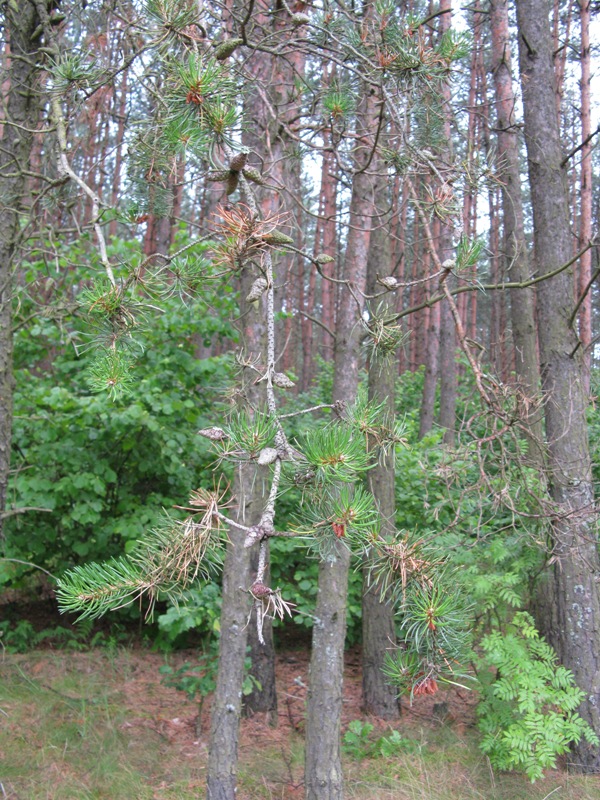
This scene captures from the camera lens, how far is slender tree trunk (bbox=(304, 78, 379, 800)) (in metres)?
3.92

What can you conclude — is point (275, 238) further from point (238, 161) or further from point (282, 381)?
point (282, 381)

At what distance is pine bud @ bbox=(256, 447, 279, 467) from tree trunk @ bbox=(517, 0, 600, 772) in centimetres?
336

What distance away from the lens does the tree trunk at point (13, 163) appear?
400 cm

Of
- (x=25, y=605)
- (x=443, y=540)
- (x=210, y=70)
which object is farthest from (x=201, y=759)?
(x=210, y=70)

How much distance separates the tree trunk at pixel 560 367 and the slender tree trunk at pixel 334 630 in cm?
131

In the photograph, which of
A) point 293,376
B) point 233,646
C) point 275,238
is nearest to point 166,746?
point 233,646

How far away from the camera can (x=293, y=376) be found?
5.09m

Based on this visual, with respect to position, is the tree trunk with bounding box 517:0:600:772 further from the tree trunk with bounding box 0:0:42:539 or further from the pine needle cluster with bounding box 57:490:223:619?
the tree trunk with bounding box 0:0:42:539

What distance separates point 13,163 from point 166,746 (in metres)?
4.14

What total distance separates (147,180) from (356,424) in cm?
157

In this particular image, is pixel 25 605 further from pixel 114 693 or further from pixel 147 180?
pixel 147 180

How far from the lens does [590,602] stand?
4508mm

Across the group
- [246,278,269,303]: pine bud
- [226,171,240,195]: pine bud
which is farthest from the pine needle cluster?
[226,171,240,195]: pine bud

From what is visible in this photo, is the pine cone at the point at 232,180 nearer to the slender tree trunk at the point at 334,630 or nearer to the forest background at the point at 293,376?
the forest background at the point at 293,376
